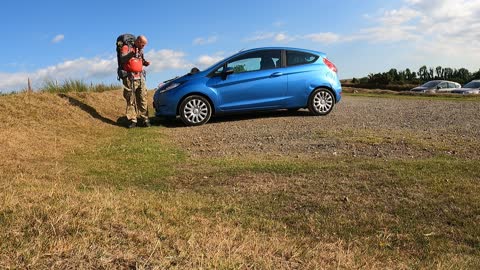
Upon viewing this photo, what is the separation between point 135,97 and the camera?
9.95 metres

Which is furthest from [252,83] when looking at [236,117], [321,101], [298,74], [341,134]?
[341,134]

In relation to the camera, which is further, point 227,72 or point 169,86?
point 169,86

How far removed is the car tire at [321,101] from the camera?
10406 mm

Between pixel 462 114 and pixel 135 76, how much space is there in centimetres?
733

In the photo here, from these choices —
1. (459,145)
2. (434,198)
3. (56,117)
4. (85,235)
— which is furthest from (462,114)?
(85,235)

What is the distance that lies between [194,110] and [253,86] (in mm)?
1389

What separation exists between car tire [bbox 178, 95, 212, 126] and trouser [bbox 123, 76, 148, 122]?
2.94 feet

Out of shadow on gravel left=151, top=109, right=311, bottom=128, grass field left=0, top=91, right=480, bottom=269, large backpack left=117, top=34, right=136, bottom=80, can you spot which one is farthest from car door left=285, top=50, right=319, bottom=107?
large backpack left=117, top=34, right=136, bottom=80

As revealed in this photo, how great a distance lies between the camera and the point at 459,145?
264 inches

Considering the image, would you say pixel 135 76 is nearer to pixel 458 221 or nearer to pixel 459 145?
pixel 459 145

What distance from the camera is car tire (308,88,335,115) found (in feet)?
34.1

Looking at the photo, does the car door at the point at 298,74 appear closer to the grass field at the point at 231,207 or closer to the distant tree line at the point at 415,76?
the grass field at the point at 231,207

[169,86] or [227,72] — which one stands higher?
[227,72]

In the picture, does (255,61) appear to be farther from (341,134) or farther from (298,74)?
(341,134)
